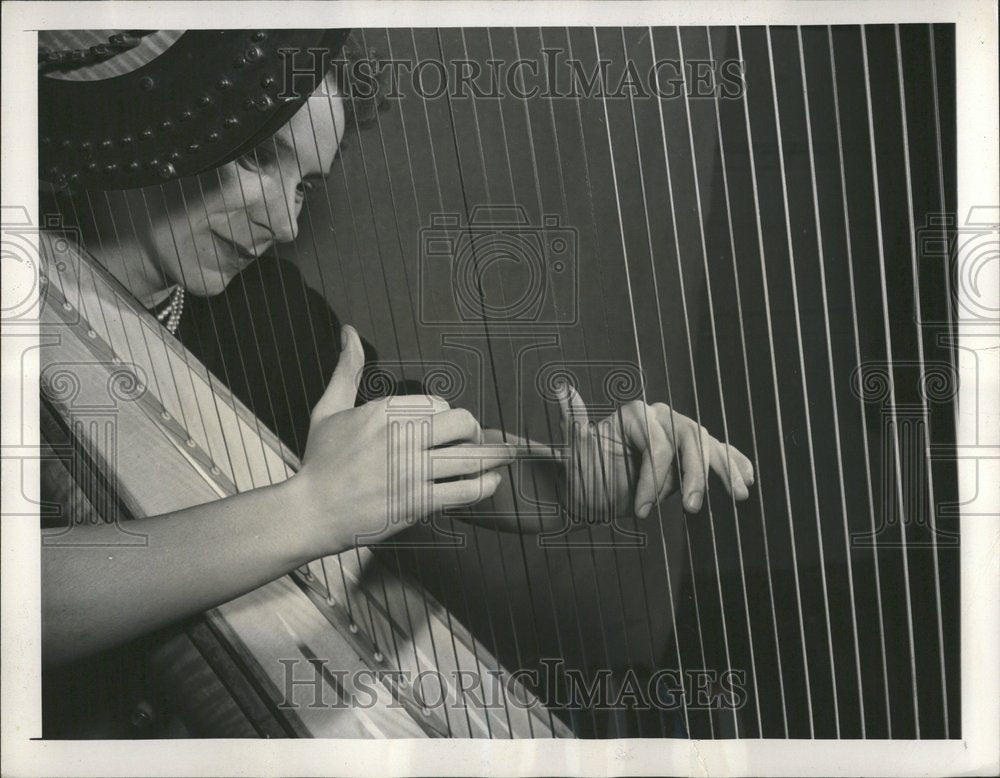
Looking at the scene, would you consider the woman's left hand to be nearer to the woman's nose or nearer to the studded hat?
the woman's nose

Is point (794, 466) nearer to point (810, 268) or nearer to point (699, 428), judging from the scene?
point (699, 428)

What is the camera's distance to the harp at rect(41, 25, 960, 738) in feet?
4.96

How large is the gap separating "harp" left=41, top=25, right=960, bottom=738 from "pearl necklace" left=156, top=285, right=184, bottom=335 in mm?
27

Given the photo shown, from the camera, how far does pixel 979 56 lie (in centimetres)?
154

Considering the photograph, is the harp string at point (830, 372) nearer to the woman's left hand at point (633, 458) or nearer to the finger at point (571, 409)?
the woman's left hand at point (633, 458)

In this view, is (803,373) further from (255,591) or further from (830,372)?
(255,591)

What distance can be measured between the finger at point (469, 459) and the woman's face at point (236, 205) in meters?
0.45

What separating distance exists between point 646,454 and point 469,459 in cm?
30

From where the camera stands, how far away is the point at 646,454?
1.51 metres

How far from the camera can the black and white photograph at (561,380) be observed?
151 cm

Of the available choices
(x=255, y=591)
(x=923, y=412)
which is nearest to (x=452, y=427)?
(x=255, y=591)

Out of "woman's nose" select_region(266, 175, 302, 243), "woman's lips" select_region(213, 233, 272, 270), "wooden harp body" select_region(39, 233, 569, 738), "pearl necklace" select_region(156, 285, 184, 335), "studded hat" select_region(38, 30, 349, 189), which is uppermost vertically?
"studded hat" select_region(38, 30, 349, 189)

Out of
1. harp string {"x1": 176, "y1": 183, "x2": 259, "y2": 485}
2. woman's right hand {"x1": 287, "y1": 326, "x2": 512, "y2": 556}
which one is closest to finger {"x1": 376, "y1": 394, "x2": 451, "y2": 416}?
woman's right hand {"x1": 287, "y1": 326, "x2": 512, "y2": 556}

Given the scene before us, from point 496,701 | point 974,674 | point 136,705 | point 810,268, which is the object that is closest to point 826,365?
point 810,268
